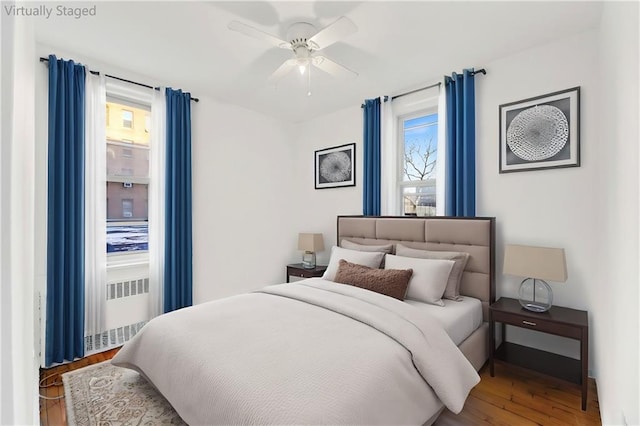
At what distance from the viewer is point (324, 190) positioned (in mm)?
4348

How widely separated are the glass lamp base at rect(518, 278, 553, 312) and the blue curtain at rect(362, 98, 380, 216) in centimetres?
165

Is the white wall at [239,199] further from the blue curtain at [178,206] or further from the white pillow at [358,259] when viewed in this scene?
the white pillow at [358,259]

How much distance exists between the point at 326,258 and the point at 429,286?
1.97 metres

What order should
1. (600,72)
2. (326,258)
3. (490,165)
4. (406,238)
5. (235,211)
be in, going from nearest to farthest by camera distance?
(600,72), (490,165), (406,238), (235,211), (326,258)

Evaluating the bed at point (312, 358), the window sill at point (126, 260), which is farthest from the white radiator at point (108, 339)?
the bed at point (312, 358)

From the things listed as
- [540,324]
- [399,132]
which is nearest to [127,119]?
[399,132]

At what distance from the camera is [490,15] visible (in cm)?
217

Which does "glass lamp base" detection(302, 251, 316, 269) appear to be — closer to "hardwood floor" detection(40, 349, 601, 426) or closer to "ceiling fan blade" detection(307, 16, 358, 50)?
"hardwood floor" detection(40, 349, 601, 426)

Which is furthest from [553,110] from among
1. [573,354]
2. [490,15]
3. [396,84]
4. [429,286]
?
[573,354]

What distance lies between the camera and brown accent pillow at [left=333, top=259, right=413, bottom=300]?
249 centimetres


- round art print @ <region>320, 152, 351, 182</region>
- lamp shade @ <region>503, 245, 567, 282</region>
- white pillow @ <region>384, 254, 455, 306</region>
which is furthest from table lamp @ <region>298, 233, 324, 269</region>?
lamp shade @ <region>503, 245, 567, 282</region>

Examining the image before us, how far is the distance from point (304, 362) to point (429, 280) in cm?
146

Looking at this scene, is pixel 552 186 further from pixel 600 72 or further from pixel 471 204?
pixel 600 72

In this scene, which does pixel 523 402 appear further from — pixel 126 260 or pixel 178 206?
pixel 126 260
